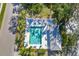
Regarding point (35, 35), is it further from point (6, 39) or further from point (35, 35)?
point (6, 39)

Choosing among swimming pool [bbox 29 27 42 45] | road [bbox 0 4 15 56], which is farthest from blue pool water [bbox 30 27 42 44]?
road [bbox 0 4 15 56]

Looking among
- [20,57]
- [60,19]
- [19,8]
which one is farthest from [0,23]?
[60,19]

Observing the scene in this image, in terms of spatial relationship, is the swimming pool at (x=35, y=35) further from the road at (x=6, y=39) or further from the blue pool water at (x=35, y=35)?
the road at (x=6, y=39)

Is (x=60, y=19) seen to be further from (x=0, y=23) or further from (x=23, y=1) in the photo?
(x=0, y=23)

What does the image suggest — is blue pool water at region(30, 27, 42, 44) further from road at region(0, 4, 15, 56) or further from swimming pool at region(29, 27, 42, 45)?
road at region(0, 4, 15, 56)

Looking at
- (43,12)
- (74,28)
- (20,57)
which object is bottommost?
(20,57)

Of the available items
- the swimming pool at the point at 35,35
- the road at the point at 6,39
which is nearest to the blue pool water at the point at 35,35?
the swimming pool at the point at 35,35

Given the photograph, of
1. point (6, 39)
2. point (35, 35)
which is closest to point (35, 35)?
point (35, 35)

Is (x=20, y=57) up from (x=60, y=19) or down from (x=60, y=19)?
down
